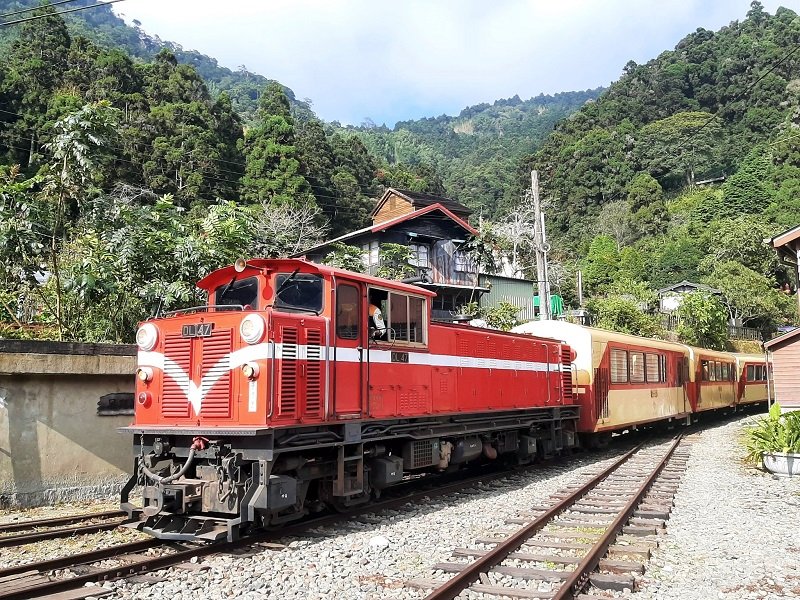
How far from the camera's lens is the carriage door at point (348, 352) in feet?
25.3

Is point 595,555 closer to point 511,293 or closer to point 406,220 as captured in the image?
point 406,220

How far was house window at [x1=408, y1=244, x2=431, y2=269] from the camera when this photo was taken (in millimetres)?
36844

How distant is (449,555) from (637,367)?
1242 cm

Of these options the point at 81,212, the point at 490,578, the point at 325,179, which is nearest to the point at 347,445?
the point at 490,578

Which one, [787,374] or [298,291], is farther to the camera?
[787,374]

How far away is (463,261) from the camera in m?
38.8

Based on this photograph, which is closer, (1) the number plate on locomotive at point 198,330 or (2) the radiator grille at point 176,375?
(1) the number plate on locomotive at point 198,330

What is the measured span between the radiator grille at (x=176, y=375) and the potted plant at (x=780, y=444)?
36.3 ft

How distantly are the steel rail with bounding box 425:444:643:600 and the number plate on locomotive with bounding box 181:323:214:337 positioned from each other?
3.72 meters

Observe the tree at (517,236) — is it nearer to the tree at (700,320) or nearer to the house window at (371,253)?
the tree at (700,320)

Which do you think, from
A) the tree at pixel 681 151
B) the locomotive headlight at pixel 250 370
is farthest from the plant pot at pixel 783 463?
the tree at pixel 681 151

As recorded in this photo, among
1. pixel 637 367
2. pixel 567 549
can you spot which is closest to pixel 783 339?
pixel 637 367

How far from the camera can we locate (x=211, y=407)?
7.03 meters

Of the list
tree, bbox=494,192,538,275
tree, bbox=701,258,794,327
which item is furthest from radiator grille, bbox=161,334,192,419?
tree, bbox=701,258,794,327
